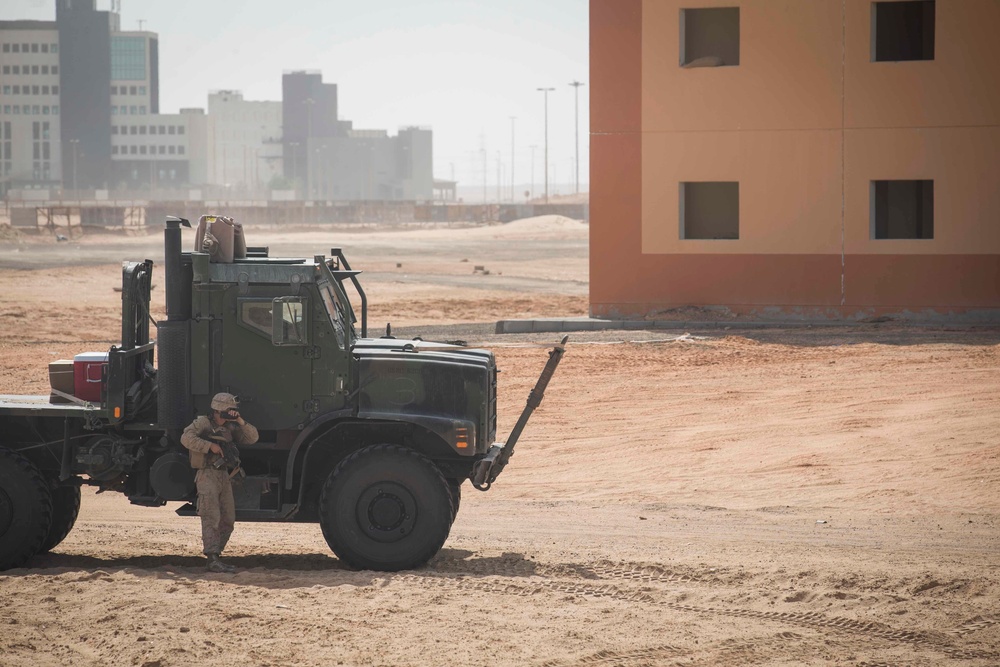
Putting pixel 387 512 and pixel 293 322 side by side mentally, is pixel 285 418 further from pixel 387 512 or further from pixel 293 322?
pixel 387 512

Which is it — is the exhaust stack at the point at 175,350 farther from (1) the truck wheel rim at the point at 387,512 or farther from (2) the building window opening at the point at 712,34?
(2) the building window opening at the point at 712,34

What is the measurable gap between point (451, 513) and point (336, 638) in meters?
1.77

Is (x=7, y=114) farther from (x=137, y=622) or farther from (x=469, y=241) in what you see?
(x=137, y=622)

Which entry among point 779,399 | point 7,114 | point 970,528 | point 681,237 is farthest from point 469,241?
point 7,114

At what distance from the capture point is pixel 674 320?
2773cm

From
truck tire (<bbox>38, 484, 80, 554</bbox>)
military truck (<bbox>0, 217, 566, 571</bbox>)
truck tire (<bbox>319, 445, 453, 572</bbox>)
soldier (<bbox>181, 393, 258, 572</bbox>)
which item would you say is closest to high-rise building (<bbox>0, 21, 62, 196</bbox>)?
truck tire (<bbox>38, 484, 80, 554</bbox>)

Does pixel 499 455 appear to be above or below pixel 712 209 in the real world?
below

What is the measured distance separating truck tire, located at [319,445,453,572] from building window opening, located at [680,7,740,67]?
22499 millimetres

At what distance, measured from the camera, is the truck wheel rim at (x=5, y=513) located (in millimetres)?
9477

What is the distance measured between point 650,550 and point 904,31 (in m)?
22.7

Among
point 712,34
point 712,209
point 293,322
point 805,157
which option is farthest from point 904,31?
point 293,322

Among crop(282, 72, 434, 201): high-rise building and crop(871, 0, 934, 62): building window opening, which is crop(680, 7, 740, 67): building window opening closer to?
crop(871, 0, 934, 62): building window opening

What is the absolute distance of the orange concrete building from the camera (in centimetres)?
2677

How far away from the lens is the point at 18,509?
31.2 ft
